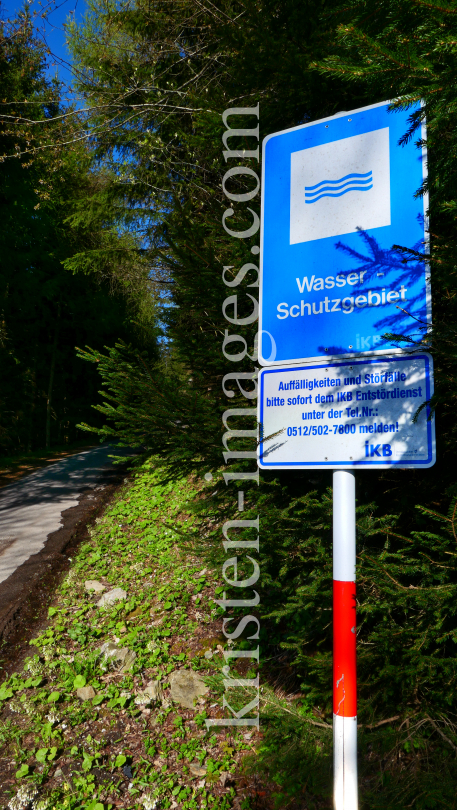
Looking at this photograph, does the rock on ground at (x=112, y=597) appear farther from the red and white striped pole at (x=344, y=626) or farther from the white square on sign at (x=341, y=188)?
the white square on sign at (x=341, y=188)

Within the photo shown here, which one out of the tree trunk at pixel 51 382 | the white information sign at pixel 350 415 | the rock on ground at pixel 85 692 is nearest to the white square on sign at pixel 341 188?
the white information sign at pixel 350 415

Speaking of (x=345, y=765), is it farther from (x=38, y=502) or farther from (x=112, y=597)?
(x=38, y=502)

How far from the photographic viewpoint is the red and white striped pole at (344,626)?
1648mm

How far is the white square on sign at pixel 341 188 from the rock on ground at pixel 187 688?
3428mm

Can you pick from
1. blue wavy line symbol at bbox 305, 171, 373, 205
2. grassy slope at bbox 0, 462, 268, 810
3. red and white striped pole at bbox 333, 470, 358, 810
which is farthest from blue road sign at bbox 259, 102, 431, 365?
grassy slope at bbox 0, 462, 268, 810

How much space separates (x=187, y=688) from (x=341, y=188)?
368 centimetres

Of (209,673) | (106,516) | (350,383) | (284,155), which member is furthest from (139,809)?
(106,516)

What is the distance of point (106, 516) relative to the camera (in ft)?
24.1

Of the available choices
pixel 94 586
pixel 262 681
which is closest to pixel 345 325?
pixel 262 681

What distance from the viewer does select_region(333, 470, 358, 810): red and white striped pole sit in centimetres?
165

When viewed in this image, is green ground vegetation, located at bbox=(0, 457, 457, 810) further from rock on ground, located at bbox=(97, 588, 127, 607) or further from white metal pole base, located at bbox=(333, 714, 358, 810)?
white metal pole base, located at bbox=(333, 714, 358, 810)

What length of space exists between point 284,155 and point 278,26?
2.09 m

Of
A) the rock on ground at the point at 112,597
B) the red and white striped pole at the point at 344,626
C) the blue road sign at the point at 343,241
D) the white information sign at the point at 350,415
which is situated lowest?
the rock on ground at the point at 112,597

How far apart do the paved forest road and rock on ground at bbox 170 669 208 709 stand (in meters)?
2.49
